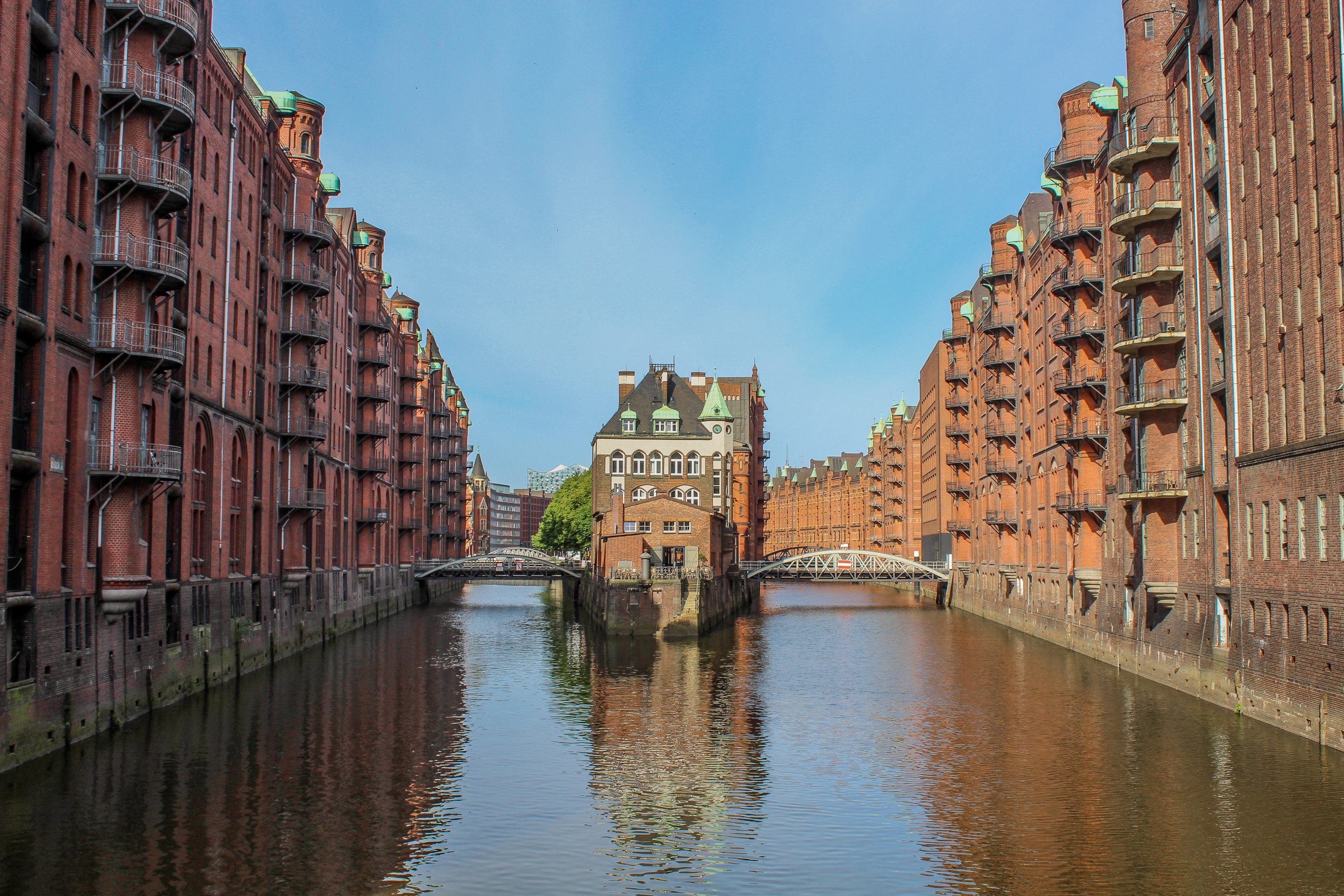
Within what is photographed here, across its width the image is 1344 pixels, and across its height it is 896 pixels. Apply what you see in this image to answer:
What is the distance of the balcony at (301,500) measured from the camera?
180 feet

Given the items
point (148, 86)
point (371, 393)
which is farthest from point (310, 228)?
point (148, 86)

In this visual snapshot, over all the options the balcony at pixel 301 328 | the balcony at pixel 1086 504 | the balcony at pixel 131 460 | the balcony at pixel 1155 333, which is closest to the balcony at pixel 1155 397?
the balcony at pixel 1155 333

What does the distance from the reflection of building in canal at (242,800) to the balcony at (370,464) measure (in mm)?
35338

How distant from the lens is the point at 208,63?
1655 inches

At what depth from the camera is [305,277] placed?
5591cm

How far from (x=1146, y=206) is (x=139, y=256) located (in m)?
32.5

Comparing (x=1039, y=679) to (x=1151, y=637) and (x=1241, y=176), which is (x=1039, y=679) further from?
(x=1241, y=176)

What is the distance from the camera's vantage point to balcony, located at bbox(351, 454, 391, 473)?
2992 inches

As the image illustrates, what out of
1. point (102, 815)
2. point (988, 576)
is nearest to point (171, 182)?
point (102, 815)

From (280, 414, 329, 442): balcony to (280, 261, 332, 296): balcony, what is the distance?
5.97 metres

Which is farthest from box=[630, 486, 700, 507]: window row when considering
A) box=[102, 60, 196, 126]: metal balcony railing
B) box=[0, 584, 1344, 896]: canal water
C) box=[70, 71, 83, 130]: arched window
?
box=[70, 71, 83, 130]: arched window

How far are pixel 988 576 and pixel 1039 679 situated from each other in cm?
3663

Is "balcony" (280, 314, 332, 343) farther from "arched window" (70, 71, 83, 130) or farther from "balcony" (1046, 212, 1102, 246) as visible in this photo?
"balcony" (1046, 212, 1102, 246)

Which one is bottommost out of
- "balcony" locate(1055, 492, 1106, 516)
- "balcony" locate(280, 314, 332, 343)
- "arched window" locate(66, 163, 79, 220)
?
"balcony" locate(1055, 492, 1106, 516)
